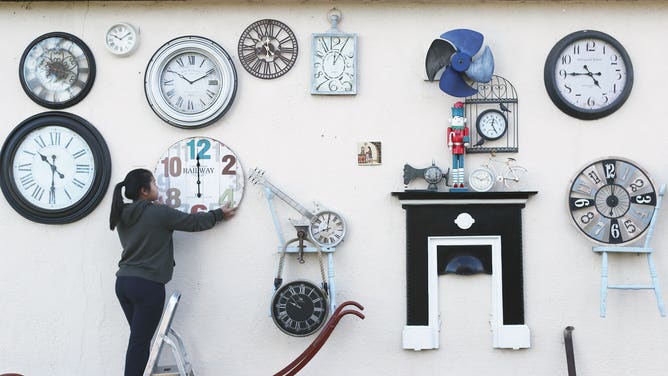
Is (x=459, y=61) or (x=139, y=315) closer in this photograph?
(x=139, y=315)

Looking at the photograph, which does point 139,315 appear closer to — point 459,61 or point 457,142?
point 457,142

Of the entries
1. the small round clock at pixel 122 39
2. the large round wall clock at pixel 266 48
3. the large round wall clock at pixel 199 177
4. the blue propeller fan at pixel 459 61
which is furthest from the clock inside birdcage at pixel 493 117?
the small round clock at pixel 122 39

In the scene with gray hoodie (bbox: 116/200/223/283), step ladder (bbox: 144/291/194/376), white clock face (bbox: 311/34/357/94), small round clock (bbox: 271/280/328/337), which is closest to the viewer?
step ladder (bbox: 144/291/194/376)

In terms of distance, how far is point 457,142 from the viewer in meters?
6.50

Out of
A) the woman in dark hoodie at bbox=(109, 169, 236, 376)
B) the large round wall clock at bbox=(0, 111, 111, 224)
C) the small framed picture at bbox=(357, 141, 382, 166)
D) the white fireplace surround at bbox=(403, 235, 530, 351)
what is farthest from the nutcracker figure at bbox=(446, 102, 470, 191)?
the large round wall clock at bbox=(0, 111, 111, 224)

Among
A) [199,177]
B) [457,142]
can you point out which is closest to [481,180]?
[457,142]

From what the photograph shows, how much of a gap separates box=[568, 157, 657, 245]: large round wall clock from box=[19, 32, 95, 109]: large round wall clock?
146 inches

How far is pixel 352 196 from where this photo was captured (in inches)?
260

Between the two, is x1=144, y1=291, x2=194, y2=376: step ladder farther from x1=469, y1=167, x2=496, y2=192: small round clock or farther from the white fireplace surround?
x1=469, y1=167, x2=496, y2=192: small round clock

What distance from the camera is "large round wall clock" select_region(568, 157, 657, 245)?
258 inches

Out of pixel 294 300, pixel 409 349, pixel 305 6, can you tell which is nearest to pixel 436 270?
pixel 409 349

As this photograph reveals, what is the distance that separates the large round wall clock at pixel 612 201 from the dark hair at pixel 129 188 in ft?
10.1

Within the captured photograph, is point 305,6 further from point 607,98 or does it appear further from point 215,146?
point 607,98

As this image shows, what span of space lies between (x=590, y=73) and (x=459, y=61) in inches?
41.6
